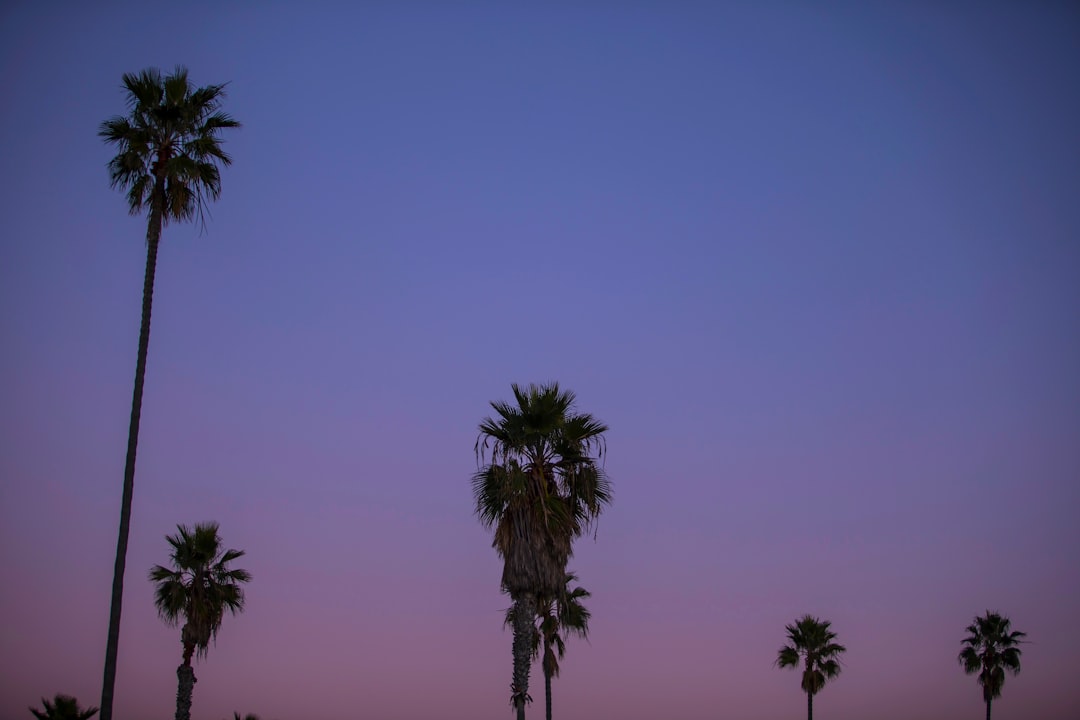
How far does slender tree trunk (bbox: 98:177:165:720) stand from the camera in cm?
2808

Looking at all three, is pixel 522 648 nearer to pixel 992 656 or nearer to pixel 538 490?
pixel 538 490

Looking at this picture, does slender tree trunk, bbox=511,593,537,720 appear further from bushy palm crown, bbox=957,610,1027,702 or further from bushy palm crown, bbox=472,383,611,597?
bushy palm crown, bbox=957,610,1027,702

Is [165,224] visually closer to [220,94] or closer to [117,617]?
[220,94]

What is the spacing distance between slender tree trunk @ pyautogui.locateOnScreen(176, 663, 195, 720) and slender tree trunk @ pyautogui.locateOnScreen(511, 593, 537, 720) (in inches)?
675

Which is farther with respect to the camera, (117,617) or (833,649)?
(833,649)

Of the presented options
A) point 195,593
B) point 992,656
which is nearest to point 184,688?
point 195,593

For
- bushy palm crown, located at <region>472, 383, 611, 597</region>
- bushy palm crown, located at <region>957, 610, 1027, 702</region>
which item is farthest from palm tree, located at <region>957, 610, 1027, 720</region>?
bushy palm crown, located at <region>472, 383, 611, 597</region>

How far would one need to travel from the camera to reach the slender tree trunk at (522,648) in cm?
3419

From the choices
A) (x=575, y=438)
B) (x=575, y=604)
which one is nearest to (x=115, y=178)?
(x=575, y=438)

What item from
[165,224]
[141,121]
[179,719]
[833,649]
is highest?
[141,121]

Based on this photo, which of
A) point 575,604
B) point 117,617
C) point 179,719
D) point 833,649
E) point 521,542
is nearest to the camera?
point 117,617

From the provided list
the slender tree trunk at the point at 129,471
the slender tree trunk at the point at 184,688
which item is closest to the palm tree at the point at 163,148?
the slender tree trunk at the point at 129,471

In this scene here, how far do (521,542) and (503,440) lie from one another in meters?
3.40

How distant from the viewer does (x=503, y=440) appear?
118 feet
